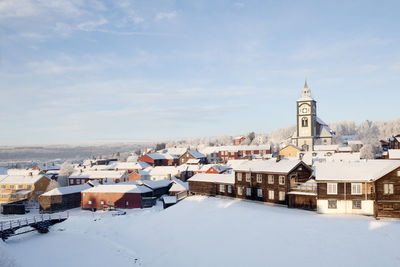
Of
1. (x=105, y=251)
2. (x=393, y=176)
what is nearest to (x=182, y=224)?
(x=105, y=251)

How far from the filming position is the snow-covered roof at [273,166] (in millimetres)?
38250

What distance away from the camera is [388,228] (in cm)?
2619

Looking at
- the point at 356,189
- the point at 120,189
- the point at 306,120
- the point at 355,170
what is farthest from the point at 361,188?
the point at 306,120

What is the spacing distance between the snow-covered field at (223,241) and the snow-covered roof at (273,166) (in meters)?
4.83

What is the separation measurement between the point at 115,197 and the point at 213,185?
20.1 m

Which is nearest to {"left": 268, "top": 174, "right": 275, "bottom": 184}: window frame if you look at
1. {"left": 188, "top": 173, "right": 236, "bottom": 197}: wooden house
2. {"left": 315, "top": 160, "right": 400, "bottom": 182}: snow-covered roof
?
{"left": 315, "top": 160, "right": 400, "bottom": 182}: snow-covered roof

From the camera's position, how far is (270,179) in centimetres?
3934

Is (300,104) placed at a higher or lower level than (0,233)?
higher

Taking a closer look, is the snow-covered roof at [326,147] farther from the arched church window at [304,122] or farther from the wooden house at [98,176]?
the wooden house at [98,176]

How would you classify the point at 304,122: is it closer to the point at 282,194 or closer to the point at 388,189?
the point at 282,194

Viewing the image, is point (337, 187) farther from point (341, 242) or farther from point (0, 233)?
point (0, 233)

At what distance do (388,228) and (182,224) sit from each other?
20.3 metres

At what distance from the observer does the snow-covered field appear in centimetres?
2286

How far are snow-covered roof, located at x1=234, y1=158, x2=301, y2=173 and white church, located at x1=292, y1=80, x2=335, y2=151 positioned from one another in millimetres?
52725
